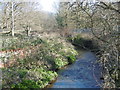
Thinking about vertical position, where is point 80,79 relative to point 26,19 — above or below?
below

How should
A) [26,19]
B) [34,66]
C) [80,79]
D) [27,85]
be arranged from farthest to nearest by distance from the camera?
1. [26,19]
2. [34,66]
3. [80,79]
4. [27,85]

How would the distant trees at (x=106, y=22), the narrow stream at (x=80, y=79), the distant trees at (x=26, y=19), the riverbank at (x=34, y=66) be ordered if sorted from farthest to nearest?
the distant trees at (x=26, y=19) < the narrow stream at (x=80, y=79) < the riverbank at (x=34, y=66) < the distant trees at (x=106, y=22)

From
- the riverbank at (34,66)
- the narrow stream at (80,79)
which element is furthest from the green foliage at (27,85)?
the narrow stream at (80,79)

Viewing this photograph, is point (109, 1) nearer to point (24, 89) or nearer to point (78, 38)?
point (24, 89)

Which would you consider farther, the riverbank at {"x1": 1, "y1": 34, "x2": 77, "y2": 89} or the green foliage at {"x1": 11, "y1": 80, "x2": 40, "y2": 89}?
the riverbank at {"x1": 1, "y1": 34, "x2": 77, "y2": 89}

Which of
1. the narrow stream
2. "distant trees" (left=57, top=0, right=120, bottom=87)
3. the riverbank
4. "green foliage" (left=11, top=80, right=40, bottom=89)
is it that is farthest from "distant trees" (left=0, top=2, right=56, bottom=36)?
"distant trees" (left=57, top=0, right=120, bottom=87)

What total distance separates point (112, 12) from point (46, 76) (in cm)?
298

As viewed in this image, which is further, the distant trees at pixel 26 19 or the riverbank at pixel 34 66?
the distant trees at pixel 26 19

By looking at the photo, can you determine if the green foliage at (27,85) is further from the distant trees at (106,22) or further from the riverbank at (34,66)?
the distant trees at (106,22)

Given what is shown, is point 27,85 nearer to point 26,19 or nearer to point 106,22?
point 106,22

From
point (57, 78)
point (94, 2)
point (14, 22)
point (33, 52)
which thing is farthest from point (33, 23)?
point (94, 2)

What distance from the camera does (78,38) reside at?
1060 centimetres

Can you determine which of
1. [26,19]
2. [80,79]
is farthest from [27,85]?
[26,19]

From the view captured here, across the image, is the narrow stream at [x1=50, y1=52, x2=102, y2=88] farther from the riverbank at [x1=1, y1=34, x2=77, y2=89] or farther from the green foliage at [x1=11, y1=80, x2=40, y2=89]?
the green foliage at [x1=11, y1=80, x2=40, y2=89]
